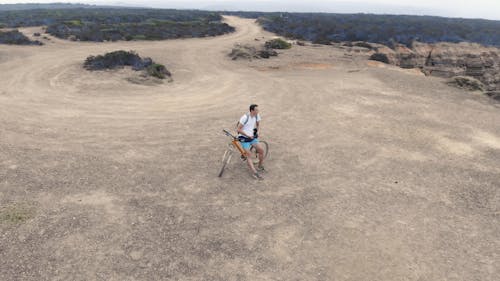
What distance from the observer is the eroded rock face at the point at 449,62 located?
26.6 metres

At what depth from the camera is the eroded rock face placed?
87.3ft

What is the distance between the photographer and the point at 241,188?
9938 millimetres

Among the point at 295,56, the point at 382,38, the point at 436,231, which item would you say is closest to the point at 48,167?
the point at 436,231

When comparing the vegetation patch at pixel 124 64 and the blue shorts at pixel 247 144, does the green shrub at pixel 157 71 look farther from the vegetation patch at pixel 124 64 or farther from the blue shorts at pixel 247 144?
the blue shorts at pixel 247 144

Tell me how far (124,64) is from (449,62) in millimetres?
31867

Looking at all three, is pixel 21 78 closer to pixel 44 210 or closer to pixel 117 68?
pixel 117 68

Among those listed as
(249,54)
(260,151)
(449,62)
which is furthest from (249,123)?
(449,62)

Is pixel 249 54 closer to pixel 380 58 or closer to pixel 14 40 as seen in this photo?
pixel 380 58

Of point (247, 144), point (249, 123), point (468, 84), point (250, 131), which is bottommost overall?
point (247, 144)

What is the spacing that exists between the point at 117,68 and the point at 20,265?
18415mm

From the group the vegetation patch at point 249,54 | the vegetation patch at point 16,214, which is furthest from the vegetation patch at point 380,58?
the vegetation patch at point 16,214

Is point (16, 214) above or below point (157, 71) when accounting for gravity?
below

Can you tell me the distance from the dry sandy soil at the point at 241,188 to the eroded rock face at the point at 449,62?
8.17 metres

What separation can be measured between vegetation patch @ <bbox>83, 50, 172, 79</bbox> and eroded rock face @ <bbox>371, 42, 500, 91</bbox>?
768 inches
